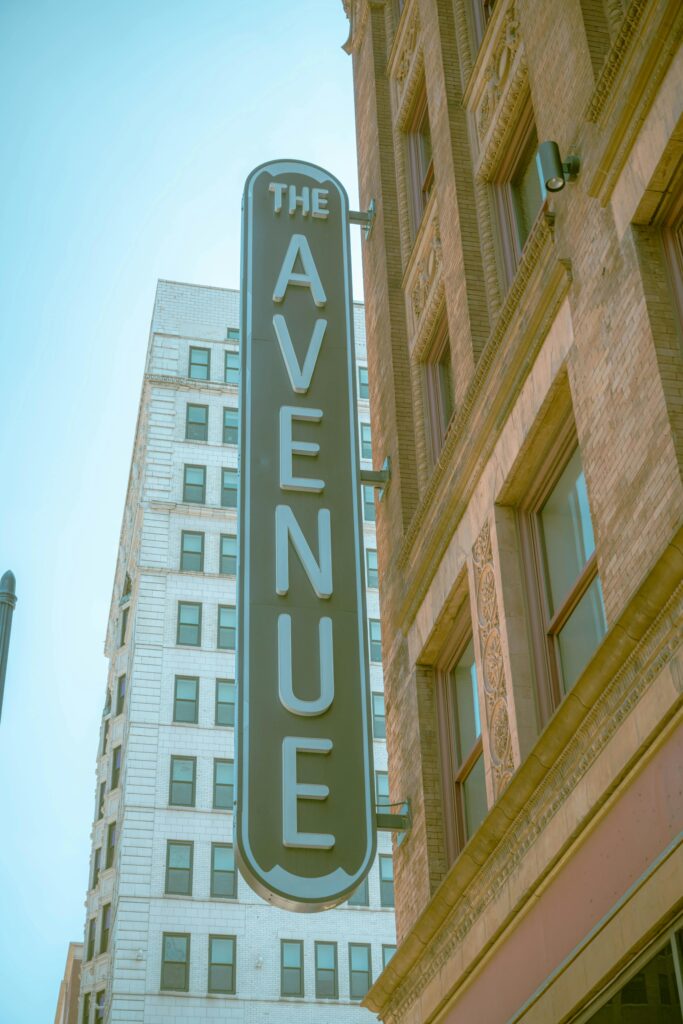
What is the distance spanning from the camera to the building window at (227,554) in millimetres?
56750

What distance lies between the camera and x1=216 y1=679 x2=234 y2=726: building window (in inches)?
2055

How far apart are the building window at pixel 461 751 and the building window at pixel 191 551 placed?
43.1m

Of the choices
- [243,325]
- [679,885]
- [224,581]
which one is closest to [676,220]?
[679,885]

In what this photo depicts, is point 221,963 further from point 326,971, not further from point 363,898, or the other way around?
point 363,898

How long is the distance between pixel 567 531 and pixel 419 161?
28.1 ft

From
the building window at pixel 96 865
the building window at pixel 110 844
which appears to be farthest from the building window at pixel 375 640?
the building window at pixel 96 865

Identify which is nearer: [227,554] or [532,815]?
[532,815]

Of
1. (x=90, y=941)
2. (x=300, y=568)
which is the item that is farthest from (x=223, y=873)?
(x=300, y=568)

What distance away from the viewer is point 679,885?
7.50m

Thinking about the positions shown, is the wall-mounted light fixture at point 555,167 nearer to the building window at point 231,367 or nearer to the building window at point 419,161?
the building window at point 419,161

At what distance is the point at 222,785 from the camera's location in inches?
1998

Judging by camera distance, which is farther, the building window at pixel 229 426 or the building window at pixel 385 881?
the building window at pixel 229 426

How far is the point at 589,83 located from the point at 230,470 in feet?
162

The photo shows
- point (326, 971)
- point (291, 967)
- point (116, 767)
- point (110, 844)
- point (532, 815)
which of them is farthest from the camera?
point (116, 767)
